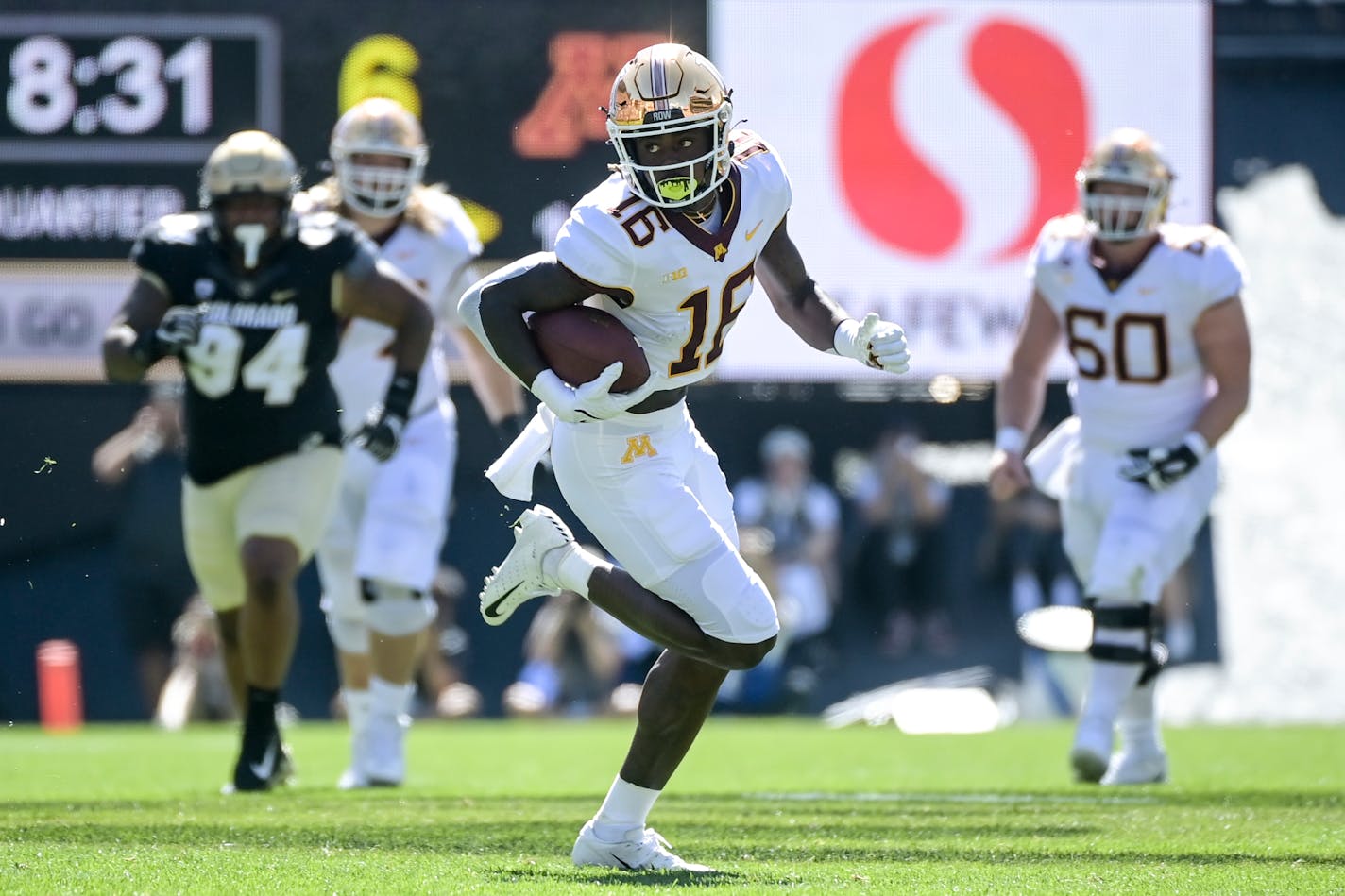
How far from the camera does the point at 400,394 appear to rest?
640 cm

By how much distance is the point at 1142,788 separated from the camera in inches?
260

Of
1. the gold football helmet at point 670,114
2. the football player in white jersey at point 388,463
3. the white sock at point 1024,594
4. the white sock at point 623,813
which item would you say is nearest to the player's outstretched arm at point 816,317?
the gold football helmet at point 670,114

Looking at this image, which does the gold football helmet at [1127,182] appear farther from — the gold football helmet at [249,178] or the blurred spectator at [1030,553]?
the blurred spectator at [1030,553]

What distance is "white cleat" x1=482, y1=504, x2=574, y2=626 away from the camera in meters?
4.50

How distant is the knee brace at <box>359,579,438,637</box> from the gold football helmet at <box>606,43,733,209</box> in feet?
9.29

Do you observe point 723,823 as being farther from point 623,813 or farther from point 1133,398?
point 1133,398

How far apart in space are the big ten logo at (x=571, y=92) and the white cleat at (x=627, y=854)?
6569 mm

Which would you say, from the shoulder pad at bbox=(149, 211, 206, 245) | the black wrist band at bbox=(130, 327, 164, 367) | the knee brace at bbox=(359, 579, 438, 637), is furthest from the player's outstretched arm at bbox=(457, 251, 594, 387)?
the knee brace at bbox=(359, 579, 438, 637)

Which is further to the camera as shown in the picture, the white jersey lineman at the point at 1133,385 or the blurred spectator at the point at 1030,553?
the blurred spectator at the point at 1030,553

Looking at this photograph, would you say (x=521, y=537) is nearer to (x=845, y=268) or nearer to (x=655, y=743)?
(x=655, y=743)

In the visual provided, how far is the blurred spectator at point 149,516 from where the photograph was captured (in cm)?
1098

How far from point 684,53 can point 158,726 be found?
297 inches

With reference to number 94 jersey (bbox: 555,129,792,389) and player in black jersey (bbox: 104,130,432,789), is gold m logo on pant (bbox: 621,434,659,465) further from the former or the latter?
player in black jersey (bbox: 104,130,432,789)

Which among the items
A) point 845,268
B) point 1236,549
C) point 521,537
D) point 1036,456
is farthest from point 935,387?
point 521,537
